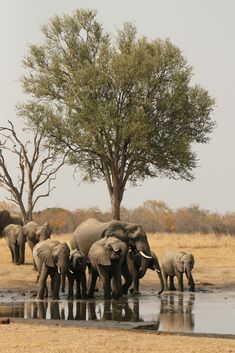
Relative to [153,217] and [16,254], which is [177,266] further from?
[153,217]

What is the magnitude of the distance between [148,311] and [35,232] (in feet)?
41.1

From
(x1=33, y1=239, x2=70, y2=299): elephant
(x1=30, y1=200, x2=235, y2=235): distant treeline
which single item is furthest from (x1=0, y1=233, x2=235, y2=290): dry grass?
(x1=30, y1=200, x2=235, y2=235): distant treeline

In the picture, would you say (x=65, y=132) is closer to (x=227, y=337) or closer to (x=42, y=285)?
(x=42, y=285)

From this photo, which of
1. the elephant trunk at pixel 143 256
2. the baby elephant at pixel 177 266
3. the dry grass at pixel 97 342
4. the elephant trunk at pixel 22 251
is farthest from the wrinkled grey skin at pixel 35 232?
the dry grass at pixel 97 342

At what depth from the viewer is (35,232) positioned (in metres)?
30.8

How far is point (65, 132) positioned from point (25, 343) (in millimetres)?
31712

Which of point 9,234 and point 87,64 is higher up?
point 87,64

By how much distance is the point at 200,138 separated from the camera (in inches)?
1812

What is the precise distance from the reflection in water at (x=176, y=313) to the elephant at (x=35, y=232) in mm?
8108

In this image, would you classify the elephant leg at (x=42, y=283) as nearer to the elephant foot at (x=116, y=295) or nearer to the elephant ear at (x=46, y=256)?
the elephant ear at (x=46, y=256)

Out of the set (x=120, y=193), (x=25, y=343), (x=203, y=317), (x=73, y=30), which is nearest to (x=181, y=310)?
(x=203, y=317)

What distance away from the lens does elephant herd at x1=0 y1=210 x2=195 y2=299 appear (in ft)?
72.1

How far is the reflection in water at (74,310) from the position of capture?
17.8m

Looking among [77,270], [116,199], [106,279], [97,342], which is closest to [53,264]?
[77,270]
